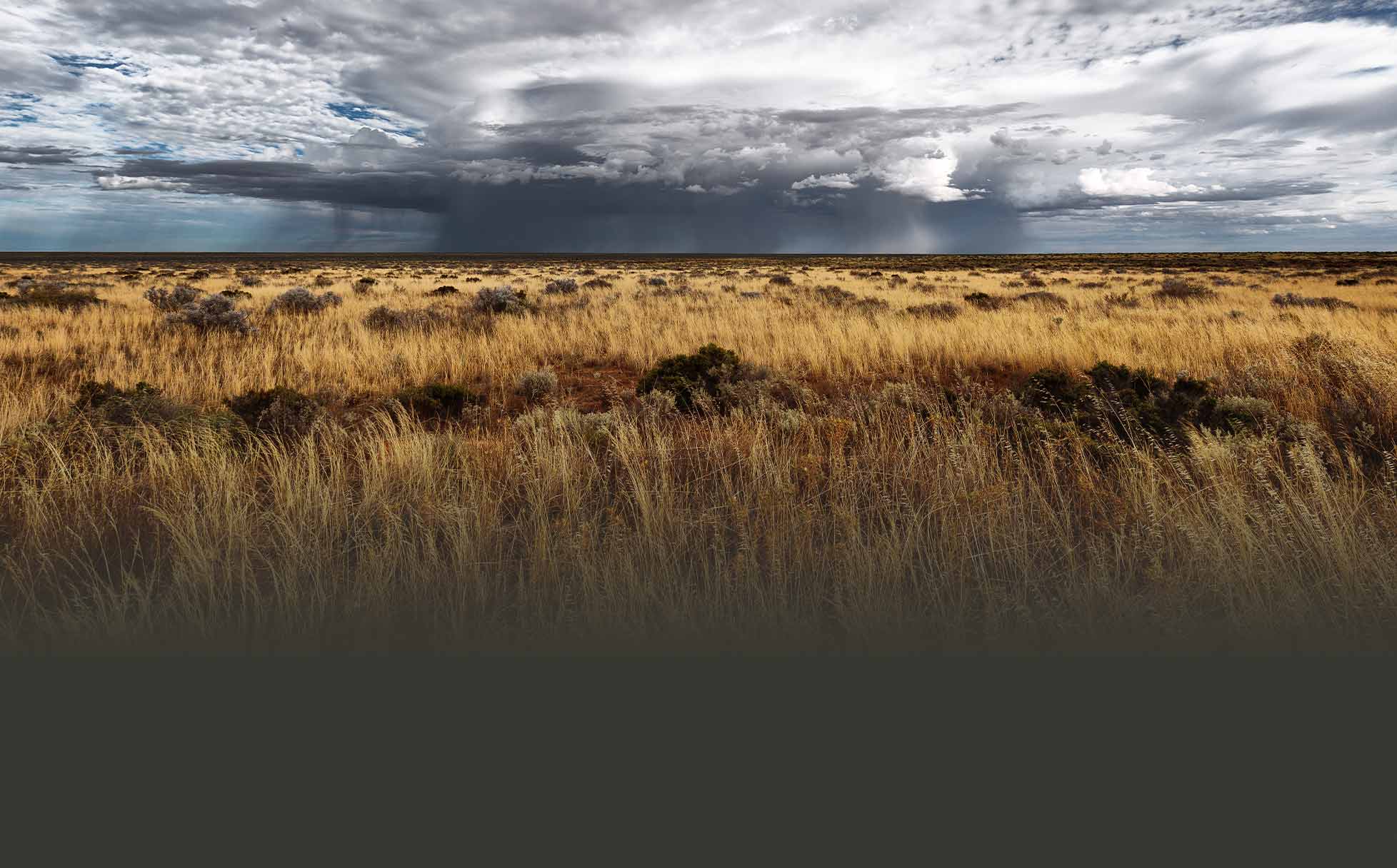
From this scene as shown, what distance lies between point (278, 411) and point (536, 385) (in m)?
3.32

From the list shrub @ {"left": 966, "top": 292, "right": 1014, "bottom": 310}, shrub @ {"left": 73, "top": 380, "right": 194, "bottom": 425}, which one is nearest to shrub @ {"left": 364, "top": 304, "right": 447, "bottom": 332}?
shrub @ {"left": 73, "top": 380, "right": 194, "bottom": 425}

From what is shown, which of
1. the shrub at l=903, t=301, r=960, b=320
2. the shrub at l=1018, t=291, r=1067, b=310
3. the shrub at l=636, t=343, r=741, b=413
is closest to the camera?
the shrub at l=636, t=343, r=741, b=413

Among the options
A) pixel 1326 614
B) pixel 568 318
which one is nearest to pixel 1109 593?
pixel 1326 614

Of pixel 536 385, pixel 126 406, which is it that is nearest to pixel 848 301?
pixel 536 385

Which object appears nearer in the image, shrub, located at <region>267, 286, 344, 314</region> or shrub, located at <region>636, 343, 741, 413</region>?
shrub, located at <region>636, 343, 741, 413</region>

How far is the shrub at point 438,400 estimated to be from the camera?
8133 millimetres

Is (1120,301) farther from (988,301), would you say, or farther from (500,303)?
(500,303)

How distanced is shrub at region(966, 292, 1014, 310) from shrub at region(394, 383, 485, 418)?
16.0 metres

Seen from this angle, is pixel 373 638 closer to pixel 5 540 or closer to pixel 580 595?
pixel 580 595

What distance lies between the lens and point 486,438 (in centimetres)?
594

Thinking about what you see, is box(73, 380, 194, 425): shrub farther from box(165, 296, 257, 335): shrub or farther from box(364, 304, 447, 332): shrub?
box(165, 296, 257, 335): shrub

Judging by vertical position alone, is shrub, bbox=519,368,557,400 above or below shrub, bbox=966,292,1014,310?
below

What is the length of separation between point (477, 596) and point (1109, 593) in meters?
3.08

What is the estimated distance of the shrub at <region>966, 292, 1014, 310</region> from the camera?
822 inches
